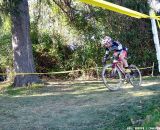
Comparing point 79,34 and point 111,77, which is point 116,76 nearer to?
point 111,77

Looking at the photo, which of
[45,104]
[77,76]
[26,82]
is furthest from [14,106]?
[77,76]

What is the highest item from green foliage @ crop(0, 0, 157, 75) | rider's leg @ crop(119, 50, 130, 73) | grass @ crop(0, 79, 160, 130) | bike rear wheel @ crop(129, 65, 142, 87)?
green foliage @ crop(0, 0, 157, 75)

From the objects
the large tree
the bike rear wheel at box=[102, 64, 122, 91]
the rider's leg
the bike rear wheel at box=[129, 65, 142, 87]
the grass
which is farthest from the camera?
the large tree

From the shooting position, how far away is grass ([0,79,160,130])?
289 inches

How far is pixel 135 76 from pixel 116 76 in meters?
0.78

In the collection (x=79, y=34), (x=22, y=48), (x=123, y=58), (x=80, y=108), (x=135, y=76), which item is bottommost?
(x=80, y=108)

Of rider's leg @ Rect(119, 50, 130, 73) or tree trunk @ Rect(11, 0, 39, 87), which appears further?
tree trunk @ Rect(11, 0, 39, 87)

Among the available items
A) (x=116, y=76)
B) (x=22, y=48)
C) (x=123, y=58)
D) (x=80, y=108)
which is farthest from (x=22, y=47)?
(x=80, y=108)

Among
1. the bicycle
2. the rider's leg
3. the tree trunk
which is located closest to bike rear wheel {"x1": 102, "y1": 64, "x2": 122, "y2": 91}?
the bicycle

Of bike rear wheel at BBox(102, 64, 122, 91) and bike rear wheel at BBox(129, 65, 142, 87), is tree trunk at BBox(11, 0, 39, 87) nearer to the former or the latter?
bike rear wheel at BBox(102, 64, 122, 91)

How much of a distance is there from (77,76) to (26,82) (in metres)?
4.51

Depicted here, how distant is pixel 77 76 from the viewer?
18.1m

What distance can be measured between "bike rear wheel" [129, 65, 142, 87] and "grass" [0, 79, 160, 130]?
1.79 feet

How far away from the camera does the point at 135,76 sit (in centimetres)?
1247
